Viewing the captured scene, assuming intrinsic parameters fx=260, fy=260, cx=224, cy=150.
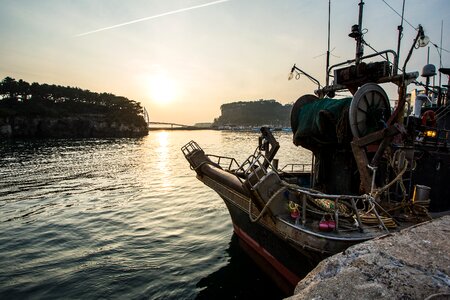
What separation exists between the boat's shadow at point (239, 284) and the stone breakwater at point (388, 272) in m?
5.17

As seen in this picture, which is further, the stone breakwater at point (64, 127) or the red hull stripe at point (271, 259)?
the stone breakwater at point (64, 127)

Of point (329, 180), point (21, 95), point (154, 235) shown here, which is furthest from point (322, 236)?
point (21, 95)

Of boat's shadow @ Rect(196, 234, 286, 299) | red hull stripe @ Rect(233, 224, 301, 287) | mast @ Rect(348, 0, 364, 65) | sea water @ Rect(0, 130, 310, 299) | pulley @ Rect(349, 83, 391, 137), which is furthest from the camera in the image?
mast @ Rect(348, 0, 364, 65)

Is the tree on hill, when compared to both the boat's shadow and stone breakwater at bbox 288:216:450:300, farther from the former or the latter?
stone breakwater at bbox 288:216:450:300

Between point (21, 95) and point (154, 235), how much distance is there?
372 ft

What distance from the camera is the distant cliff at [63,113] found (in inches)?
3280

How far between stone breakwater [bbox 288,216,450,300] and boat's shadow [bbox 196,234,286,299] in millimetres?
5171

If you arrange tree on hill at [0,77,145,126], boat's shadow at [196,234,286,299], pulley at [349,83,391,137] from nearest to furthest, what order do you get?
1. boat's shadow at [196,234,286,299]
2. pulley at [349,83,391,137]
3. tree on hill at [0,77,145,126]

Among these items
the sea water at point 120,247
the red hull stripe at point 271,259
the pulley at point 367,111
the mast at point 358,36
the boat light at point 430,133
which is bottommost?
the sea water at point 120,247

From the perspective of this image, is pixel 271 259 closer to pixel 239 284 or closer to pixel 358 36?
pixel 239 284

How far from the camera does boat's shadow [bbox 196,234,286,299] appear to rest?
25.2 ft

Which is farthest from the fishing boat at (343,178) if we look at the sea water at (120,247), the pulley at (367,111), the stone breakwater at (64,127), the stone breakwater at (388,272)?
the stone breakwater at (64,127)

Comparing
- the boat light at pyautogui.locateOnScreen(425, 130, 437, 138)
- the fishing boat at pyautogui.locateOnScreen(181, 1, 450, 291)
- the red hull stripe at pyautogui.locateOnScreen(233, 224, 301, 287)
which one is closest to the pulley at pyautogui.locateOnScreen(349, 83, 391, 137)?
the fishing boat at pyautogui.locateOnScreen(181, 1, 450, 291)

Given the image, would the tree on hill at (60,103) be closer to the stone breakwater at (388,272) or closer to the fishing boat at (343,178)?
the fishing boat at (343,178)
